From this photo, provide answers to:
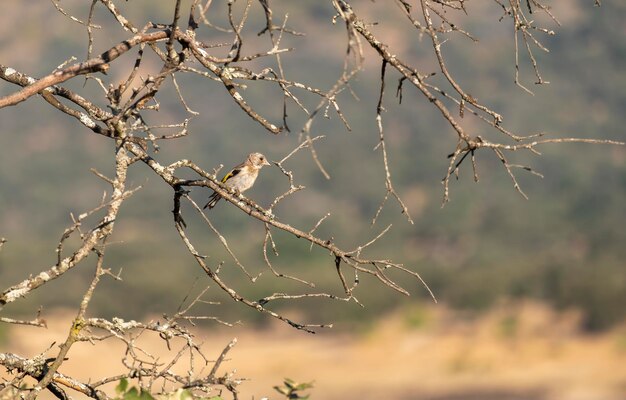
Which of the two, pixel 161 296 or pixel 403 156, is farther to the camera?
pixel 403 156

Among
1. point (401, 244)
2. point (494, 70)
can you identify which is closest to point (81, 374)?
point (401, 244)

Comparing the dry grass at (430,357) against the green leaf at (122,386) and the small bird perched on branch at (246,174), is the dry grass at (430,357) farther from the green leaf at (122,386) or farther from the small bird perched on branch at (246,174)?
the green leaf at (122,386)

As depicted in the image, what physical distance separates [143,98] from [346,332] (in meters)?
20.0

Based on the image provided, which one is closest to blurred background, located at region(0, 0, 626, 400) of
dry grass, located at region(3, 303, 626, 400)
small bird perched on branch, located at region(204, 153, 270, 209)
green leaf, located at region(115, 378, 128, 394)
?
dry grass, located at region(3, 303, 626, 400)

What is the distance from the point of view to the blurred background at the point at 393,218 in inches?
863

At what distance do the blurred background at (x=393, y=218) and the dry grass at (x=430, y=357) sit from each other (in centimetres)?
6

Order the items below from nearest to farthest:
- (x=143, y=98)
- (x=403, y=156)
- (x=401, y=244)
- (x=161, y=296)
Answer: (x=143, y=98) < (x=161, y=296) < (x=401, y=244) < (x=403, y=156)

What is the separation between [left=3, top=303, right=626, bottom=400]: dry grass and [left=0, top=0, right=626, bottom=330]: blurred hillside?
3.24 feet

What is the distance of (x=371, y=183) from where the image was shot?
147 feet

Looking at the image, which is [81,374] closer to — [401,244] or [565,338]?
[565,338]

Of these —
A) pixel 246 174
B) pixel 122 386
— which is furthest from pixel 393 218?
pixel 122 386

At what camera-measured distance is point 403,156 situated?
47250 mm

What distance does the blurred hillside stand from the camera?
2817cm

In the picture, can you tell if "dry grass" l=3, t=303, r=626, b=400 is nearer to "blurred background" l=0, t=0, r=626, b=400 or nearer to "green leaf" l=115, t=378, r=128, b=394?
"blurred background" l=0, t=0, r=626, b=400
